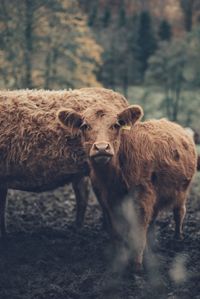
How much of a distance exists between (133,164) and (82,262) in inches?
54.8

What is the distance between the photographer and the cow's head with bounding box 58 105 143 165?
534cm

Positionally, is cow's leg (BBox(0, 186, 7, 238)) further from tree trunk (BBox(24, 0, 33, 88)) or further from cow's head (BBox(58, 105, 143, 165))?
tree trunk (BBox(24, 0, 33, 88))

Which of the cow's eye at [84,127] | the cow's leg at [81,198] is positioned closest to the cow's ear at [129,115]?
the cow's eye at [84,127]

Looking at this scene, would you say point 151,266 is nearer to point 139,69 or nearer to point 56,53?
point 56,53

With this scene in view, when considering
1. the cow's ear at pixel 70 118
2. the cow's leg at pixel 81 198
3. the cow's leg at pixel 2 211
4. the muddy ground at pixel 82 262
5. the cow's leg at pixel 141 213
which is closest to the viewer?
the muddy ground at pixel 82 262

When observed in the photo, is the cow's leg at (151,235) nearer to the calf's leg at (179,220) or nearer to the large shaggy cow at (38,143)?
the calf's leg at (179,220)

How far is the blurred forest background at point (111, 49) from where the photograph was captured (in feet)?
42.5

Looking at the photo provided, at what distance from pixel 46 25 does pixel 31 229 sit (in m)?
7.17

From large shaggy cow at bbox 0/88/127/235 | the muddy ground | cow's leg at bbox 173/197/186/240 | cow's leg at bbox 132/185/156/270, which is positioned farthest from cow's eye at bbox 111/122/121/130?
cow's leg at bbox 173/197/186/240

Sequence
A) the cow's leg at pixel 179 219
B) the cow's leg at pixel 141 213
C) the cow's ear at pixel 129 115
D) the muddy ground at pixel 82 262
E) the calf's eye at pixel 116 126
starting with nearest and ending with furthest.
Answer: the muddy ground at pixel 82 262 < the calf's eye at pixel 116 126 < the cow's ear at pixel 129 115 < the cow's leg at pixel 141 213 < the cow's leg at pixel 179 219

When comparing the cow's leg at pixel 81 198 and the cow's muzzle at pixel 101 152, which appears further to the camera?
the cow's leg at pixel 81 198

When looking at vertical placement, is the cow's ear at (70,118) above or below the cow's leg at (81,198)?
above

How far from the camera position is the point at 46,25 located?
1360 cm

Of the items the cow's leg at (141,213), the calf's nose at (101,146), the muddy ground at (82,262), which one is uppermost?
the calf's nose at (101,146)
